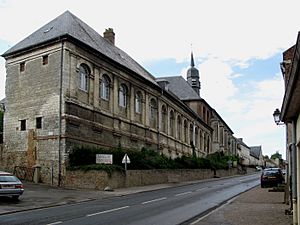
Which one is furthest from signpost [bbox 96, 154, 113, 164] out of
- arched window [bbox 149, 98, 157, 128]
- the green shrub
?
arched window [bbox 149, 98, 157, 128]

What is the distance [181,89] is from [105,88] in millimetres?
44683

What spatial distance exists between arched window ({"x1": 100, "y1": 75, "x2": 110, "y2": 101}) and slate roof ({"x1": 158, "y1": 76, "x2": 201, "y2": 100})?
41584 millimetres

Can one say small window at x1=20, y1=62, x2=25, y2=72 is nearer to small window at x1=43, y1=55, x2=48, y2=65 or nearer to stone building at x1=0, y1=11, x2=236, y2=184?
stone building at x1=0, y1=11, x2=236, y2=184

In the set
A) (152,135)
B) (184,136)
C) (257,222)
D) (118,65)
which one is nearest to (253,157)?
(184,136)

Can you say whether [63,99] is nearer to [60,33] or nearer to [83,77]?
[83,77]

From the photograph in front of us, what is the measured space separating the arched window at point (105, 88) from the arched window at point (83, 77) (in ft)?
8.30

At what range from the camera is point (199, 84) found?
94000mm

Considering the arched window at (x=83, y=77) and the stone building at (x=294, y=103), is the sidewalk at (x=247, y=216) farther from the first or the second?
the arched window at (x=83, y=77)

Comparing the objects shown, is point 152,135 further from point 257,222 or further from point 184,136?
point 257,222

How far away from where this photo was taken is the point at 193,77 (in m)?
93.9

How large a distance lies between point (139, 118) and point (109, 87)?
7419 mm

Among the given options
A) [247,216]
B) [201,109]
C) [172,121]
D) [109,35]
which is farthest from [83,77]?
[201,109]

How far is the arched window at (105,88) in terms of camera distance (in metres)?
39.4

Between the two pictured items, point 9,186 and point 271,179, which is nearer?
point 9,186
